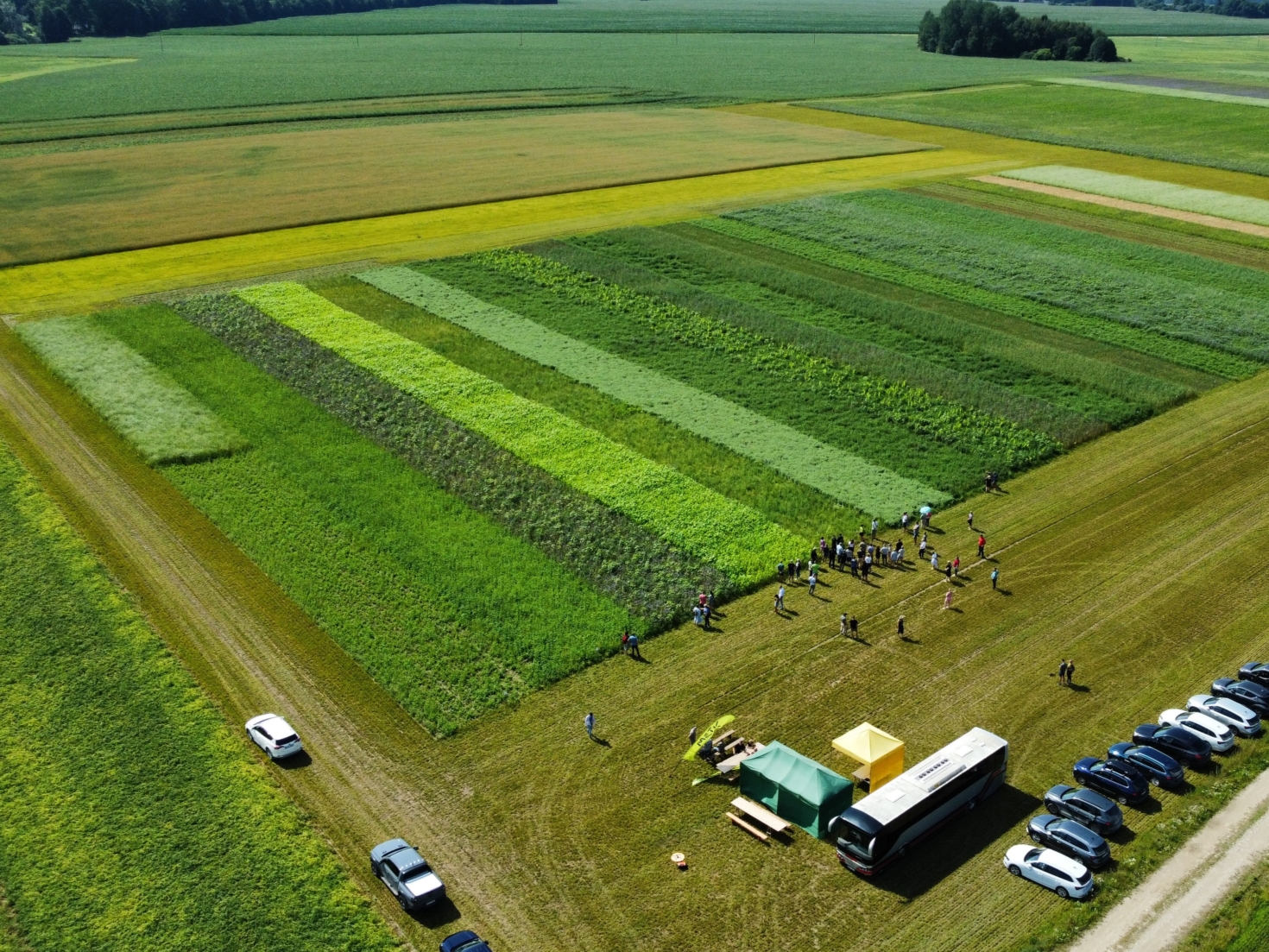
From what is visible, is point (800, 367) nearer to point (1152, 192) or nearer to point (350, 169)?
point (1152, 192)

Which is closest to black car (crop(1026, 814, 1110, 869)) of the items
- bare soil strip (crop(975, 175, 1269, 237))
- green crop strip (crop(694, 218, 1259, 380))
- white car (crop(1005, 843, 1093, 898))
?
white car (crop(1005, 843, 1093, 898))

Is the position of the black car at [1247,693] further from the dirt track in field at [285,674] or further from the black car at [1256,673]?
the dirt track in field at [285,674]

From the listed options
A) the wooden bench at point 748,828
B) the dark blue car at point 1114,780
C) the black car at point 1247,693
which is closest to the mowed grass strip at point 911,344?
the black car at point 1247,693

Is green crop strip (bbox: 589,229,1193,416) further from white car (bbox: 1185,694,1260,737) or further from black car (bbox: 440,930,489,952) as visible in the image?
black car (bbox: 440,930,489,952)

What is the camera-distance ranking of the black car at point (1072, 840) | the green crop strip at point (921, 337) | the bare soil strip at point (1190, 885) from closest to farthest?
the bare soil strip at point (1190, 885) < the black car at point (1072, 840) < the green crop strip at point (921, 337)

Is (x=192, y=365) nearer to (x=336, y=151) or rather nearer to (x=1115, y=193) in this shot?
(x=336, y=151)

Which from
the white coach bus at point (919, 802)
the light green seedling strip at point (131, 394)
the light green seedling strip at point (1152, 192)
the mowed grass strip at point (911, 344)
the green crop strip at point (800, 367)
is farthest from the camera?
the light green seedling strip at point (1152, 192)
